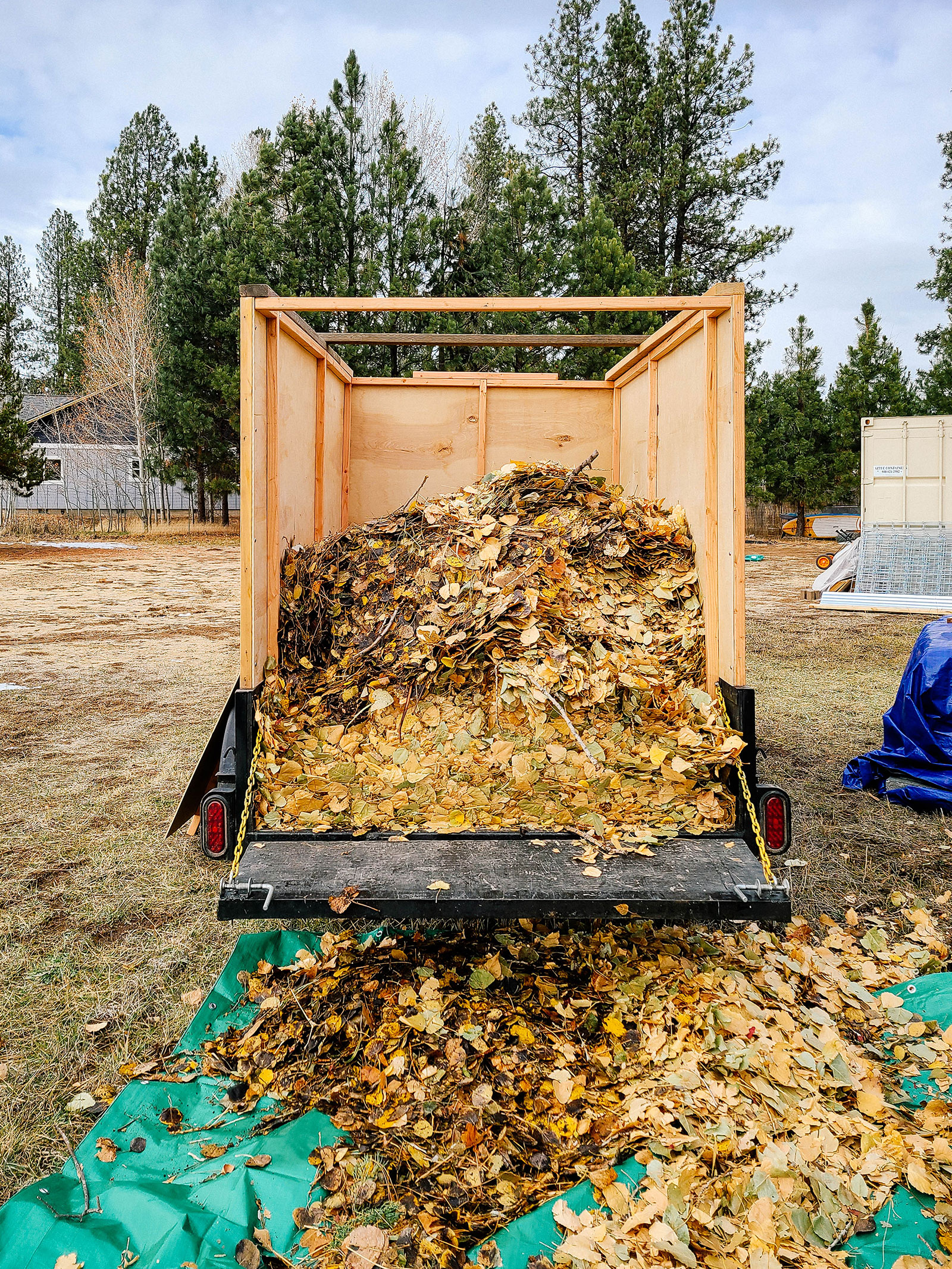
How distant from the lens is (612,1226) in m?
1.62

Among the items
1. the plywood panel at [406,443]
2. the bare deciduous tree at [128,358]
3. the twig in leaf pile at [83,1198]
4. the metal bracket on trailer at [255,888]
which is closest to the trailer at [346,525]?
the metal bracket on trailer at [255,888]

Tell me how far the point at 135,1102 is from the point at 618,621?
205 centimetres

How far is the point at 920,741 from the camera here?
166 inches

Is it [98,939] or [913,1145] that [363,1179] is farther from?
[98,939]

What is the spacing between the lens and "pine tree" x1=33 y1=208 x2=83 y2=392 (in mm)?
33156

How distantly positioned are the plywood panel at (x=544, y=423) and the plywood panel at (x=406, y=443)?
95 millimetres

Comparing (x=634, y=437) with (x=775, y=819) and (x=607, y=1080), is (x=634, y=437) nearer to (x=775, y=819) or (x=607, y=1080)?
(x=775, y=819)

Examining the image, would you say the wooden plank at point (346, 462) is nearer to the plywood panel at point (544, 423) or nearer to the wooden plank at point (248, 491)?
the plywood panel at point (544, 423)

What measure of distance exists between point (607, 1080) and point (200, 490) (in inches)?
990

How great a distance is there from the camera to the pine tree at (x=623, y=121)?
18.8 m

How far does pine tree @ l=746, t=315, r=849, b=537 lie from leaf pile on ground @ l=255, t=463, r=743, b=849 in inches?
893

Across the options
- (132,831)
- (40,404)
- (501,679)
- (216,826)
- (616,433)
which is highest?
(40,404)

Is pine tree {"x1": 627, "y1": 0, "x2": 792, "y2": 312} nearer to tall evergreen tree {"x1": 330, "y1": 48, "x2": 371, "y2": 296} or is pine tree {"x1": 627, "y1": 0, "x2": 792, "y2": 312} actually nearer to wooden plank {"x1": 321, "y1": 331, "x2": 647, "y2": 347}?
tall evergreen tree {"x1": 330, "y1": 48, "x2": 371, "y2": 296}

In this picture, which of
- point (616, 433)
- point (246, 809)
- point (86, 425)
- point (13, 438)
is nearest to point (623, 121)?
point (13, 438)
